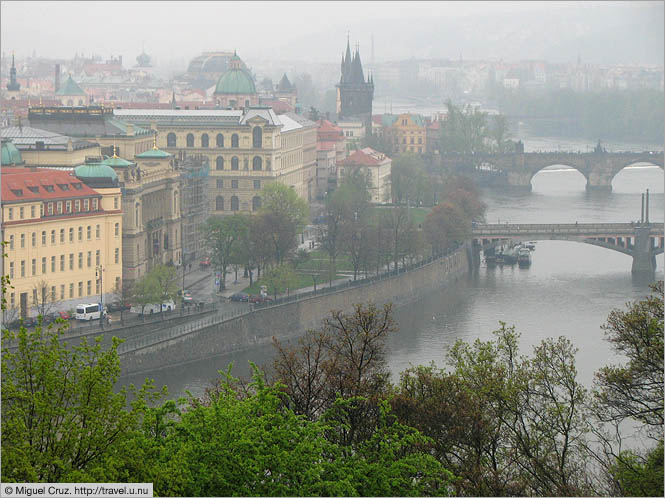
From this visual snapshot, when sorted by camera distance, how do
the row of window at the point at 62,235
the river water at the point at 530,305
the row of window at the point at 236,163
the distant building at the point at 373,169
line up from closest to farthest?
the river water at the point at 530,305 → the row of window at the point at 62,235 → the row of window at the point at 236,163 → the distant building at the point at 373,169

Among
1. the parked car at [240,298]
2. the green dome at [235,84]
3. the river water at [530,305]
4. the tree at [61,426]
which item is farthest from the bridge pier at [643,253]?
the tree at [61,426]

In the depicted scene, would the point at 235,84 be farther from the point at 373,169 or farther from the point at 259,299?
the point at 259,299

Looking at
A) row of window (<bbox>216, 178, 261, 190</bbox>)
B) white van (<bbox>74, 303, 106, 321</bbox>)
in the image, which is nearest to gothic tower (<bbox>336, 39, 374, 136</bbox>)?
row of window (<bbox>216, 178, 261, 190</bbox>)

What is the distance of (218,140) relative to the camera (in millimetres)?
41938

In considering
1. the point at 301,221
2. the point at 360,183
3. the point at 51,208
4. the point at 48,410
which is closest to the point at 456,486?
the point at 48,410

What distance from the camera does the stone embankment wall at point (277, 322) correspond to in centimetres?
2520

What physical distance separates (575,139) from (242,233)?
1890 inches

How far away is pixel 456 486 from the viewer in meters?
11.9

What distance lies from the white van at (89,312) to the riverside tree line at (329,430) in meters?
11.3

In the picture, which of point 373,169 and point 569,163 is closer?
point 373,169

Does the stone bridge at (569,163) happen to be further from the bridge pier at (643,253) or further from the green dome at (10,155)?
the green dome at (10,155)

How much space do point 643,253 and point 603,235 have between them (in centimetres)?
134

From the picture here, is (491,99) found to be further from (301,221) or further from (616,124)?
(301,221)

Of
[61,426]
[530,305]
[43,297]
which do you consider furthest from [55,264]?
[61,426]
